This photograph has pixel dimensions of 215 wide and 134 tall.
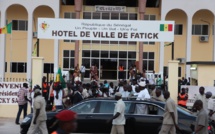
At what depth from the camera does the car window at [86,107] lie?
42.8 feet

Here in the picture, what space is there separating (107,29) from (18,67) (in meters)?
22.2

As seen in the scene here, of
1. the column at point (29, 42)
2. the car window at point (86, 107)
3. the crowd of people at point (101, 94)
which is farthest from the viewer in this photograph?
the column at point (29, 42)

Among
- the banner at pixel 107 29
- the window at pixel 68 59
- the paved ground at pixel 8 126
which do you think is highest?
the banner at pixel 107 29

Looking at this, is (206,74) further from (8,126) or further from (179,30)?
(179,30)

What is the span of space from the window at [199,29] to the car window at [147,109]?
29.6m

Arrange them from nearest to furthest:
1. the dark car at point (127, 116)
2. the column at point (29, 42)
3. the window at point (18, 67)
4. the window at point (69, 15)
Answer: the dark car at point (127, 116)
the column at point (29, 42)
the window at point (18, 67)
the window at point (69, 15)

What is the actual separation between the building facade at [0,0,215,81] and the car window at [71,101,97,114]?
2643 cm

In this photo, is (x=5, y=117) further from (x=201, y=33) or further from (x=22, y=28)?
(x=201, y=33)

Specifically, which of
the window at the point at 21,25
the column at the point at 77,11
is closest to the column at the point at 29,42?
the window at the point at 21,25

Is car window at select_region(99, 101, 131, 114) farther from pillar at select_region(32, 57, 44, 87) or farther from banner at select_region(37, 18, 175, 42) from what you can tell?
pillar at select_region(32, 57, 44, 87)

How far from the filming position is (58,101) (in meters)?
17.9

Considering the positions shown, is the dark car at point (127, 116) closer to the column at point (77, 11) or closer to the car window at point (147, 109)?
the car window at point (147, 109)

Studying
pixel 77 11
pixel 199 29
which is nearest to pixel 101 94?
pixel 77 11

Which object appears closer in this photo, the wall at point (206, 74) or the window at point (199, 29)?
the wall at point (206, 74)
